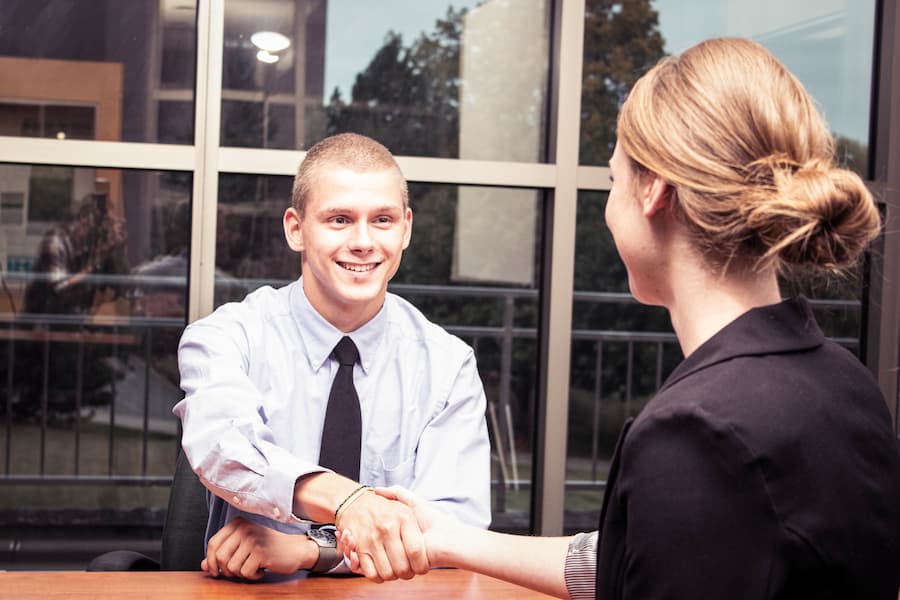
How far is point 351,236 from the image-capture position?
193 centimetres

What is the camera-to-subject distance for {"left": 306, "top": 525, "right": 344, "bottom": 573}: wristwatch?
5.35 ft

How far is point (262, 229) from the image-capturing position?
2957 millimetres

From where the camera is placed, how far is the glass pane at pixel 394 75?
2.90m

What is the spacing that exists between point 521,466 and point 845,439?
2.31m

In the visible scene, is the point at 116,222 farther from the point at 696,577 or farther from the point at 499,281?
the point at 696,577

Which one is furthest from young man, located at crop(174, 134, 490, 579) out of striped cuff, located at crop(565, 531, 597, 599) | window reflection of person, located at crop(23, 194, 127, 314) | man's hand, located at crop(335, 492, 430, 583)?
window reflection of person, located at crop(23, 194, 127, 314)

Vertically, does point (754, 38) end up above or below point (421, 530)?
above

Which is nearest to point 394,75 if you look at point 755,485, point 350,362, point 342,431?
point 350,362

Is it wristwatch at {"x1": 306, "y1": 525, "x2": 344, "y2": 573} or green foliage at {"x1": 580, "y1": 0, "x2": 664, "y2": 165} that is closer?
wristwatch at {"x1": 306, "y1": 525, "x2": 344, "y2": 573}

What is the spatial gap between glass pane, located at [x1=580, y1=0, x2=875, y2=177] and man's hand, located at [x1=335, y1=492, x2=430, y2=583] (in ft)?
6.50

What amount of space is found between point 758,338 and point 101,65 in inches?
92.5

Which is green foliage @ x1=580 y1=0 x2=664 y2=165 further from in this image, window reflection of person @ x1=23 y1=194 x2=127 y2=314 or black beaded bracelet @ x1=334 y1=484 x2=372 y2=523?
black beaded bracelet @ x1=334 y1=484 x2=372 y2=523

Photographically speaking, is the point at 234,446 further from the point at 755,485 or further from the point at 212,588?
the point at 755,485

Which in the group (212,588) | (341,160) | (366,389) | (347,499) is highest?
(341,160)
